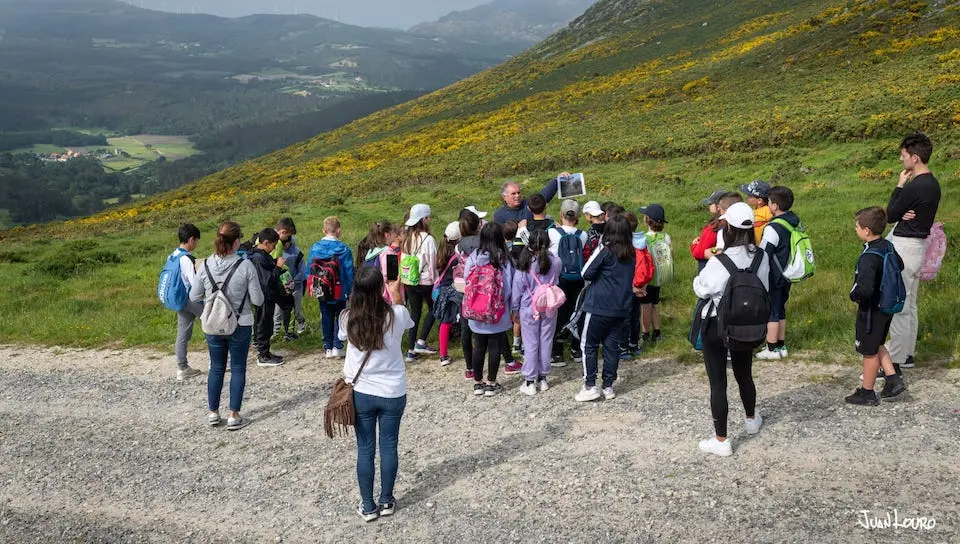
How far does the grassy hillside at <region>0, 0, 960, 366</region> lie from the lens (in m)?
14.7

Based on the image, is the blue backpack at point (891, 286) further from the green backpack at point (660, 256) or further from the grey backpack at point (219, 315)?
the grey backpack at point (219, 315)

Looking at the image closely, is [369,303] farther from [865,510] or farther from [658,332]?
[658,332]

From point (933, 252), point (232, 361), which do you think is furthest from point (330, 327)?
point (933, 252)

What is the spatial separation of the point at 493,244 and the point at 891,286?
4.36 metres

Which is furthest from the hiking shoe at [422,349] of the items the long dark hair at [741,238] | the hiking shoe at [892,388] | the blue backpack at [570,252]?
the hiking shoe at [892,388]

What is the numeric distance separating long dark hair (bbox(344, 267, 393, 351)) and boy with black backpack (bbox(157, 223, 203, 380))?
3.70 meters

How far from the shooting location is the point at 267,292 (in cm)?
968

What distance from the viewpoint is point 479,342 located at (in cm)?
854

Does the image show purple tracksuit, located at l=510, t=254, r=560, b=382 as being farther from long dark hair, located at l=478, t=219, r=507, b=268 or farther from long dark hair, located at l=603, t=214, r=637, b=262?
long dark hair, located at l=603, t=214, r=637, b=262

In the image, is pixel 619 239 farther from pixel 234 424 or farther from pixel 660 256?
pixel 234 424

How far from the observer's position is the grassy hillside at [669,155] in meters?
14.7

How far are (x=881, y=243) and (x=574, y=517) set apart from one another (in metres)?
4.29

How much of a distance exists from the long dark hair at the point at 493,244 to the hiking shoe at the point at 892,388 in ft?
14.8

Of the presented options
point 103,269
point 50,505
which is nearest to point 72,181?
point 103,269
